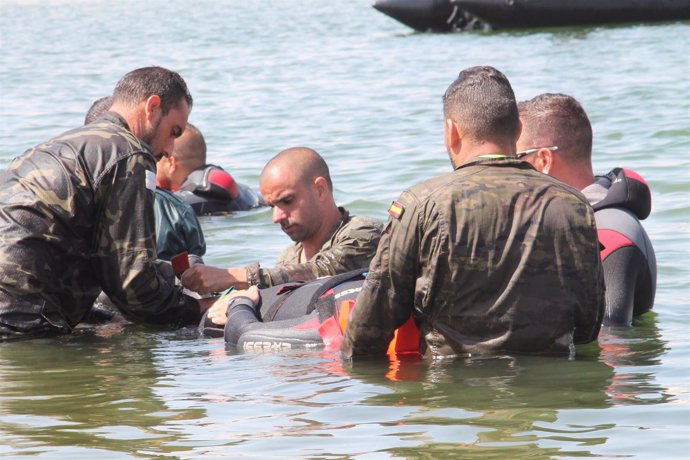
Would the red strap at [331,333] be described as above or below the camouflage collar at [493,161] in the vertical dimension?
below

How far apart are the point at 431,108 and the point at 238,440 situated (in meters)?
13.0

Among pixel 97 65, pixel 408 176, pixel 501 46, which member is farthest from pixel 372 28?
pixel 408 176

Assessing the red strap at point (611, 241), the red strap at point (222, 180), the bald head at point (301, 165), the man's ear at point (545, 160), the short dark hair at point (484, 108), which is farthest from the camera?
the red strap at point (222, 180)

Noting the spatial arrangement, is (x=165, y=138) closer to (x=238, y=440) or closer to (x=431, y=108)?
(x=238, y=440)

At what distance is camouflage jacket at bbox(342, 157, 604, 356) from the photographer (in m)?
4.70

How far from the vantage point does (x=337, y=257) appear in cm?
645

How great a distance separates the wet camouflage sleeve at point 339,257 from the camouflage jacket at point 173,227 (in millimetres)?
629

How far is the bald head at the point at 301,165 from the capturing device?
6.60 metres

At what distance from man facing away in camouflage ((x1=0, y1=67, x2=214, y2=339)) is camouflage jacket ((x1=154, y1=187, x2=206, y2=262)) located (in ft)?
3.02

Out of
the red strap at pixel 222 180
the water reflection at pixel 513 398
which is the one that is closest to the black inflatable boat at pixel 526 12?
the red strap at pixel 222 180

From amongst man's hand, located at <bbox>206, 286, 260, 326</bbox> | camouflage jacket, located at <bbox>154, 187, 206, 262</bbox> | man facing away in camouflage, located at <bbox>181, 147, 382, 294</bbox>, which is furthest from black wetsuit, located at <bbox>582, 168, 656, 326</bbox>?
camouflage jacket, located at <bbox>154, 187, 206, 262</bbox>

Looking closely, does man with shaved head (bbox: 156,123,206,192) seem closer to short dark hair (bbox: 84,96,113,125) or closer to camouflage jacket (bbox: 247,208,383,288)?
short dark hair (bbox: 84,96,113,125)

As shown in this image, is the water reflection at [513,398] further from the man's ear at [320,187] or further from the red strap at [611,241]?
the man's ear at [320,187]

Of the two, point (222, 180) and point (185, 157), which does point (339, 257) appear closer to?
point (185, 157)
